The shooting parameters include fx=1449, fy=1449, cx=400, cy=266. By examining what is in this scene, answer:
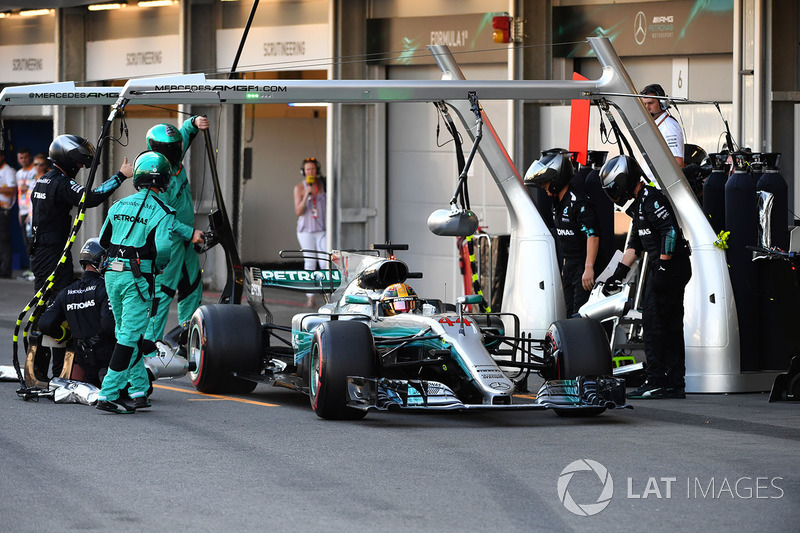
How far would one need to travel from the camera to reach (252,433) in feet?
30.8

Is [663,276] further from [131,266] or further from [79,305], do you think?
[79,305]

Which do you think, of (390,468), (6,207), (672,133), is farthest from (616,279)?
(6,207)

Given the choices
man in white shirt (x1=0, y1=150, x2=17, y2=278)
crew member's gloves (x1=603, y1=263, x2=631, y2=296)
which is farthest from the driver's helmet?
man in white shirt (x1=0, y1=150, x2=17, y2=278)

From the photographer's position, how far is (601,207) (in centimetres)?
1311

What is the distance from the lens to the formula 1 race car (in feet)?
31.5

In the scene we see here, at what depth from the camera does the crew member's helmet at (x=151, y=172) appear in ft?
34.4

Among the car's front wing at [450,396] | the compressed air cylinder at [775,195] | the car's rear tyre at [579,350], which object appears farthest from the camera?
the compressed air cylinder at [775,195]

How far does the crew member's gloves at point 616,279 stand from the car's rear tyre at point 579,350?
5.80 ft

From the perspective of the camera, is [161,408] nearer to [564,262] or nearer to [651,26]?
[564,262]

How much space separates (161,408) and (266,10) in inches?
381

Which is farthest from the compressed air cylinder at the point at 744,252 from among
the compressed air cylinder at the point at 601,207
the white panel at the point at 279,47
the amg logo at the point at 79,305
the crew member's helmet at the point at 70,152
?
the white panel at the point at 279,47

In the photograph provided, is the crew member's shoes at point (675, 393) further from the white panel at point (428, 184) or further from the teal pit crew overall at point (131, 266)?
the white panel at point (428, 184)

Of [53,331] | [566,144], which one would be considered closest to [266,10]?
[566,144]

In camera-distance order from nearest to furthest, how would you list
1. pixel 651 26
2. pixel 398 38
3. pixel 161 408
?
pixel 161 408
pixel 651 26
pixel 398 38
